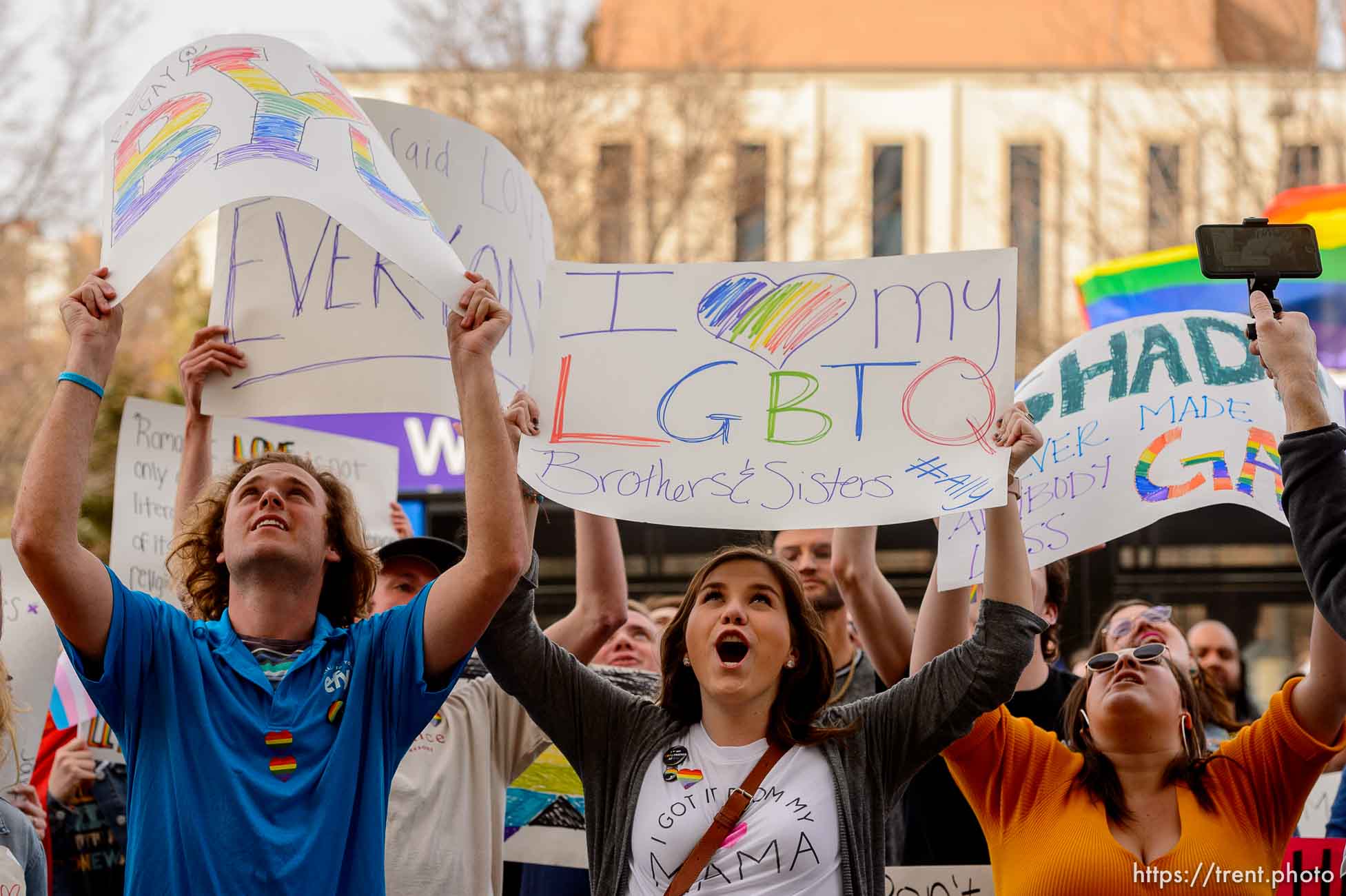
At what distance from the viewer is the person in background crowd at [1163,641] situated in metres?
4.34

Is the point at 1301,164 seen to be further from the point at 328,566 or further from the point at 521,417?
the point at 328,566

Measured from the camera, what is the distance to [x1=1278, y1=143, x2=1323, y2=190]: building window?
19.2 meters

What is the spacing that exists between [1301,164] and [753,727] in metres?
18.2

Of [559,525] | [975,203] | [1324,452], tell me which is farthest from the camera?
[975,203]

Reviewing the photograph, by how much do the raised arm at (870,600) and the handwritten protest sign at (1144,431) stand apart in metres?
0.19

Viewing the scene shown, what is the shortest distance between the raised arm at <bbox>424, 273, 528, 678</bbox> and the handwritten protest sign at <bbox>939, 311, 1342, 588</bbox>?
1140 mm

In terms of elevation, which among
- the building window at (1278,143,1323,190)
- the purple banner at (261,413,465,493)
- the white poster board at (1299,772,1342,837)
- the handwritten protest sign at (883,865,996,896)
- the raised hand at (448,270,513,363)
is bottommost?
the handwritten protest sign at (883,865,996,896)

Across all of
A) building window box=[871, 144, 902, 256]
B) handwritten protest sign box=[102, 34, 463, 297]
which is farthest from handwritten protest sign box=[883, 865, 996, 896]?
building window box=[871, 144, 902, 256]

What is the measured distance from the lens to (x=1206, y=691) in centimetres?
468

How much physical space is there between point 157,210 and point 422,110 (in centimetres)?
126

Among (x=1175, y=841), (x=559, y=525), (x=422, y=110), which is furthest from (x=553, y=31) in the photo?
(x=1175, y=841)

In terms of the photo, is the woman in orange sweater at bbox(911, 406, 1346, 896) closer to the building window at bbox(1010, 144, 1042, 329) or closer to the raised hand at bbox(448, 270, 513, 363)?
the raised hand at bbox(448, 270, 513, 363)

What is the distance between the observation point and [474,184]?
4.15 meters

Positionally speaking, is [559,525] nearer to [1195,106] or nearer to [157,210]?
[157,210]
